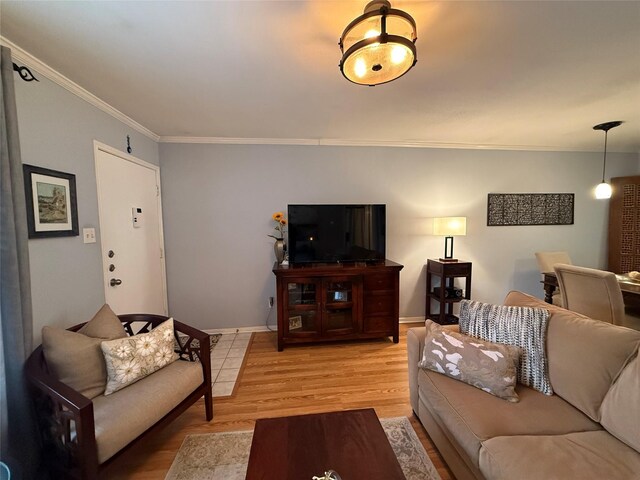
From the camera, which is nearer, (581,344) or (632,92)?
(581,344)

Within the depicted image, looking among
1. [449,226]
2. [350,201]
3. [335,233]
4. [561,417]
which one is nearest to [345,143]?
[350,201]

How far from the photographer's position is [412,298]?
11.3 ft

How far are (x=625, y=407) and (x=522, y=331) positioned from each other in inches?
17.8

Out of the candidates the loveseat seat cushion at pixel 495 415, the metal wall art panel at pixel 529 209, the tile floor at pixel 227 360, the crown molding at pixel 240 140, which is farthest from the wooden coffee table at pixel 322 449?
the metal wall art panel at pixel 529 209

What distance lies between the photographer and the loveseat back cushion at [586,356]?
118 cm

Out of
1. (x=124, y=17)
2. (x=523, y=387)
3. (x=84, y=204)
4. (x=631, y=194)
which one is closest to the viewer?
(x=124, y=17)

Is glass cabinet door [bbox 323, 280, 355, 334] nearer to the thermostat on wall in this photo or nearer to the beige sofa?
the beige sofa

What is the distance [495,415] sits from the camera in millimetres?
1213

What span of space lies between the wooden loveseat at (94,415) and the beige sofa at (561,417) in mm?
1544

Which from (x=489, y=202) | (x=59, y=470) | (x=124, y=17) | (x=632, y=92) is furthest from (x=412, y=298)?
(x=124, y=17)

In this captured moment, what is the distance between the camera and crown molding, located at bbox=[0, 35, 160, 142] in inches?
56.2

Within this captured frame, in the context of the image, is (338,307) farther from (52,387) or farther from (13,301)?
(13,301)

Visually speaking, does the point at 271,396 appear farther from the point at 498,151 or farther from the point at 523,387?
the point at 498,151

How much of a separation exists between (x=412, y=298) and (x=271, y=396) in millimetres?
2204
